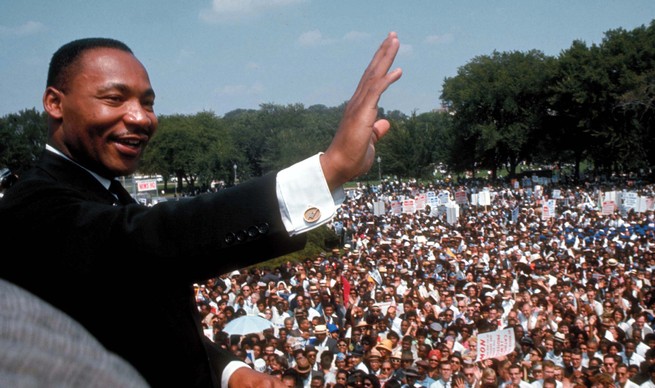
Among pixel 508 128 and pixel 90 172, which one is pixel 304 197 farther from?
pixel 508 128

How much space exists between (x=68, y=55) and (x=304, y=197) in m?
0.74

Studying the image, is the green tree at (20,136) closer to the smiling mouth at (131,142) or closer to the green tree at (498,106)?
the smiling mouth at (131,142)

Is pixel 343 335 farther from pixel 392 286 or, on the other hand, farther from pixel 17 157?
pixel 17 157

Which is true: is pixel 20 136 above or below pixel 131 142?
above

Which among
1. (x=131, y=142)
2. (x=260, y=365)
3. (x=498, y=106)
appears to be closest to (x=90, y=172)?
(x=131, y=142)

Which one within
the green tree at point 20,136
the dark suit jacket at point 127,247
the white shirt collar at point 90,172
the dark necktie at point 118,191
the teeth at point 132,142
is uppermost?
the green tree at point 20,136

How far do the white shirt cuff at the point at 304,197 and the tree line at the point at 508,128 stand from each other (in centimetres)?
3300

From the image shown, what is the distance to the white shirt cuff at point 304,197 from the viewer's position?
3.76ft

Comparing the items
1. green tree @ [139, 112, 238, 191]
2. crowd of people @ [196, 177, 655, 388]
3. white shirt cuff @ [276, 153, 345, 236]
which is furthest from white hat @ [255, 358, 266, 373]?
green tree @ [139, 112, 238, 191]

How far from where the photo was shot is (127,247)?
108cm

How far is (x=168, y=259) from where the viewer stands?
1093 millimetres

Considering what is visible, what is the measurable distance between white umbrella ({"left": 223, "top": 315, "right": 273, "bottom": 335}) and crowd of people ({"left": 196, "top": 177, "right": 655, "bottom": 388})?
0.34 ft

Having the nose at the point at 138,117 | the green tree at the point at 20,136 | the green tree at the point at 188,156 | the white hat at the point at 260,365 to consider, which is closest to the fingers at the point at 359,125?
the nose at the point at 138,117

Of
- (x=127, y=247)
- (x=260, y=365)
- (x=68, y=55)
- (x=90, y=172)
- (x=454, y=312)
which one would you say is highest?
(x=68, y=55)
